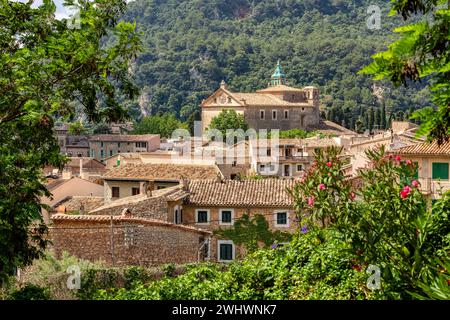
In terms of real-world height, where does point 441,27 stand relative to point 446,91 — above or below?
above

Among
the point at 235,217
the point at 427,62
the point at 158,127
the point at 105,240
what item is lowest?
the point at 235,217

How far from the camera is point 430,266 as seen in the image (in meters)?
6.46

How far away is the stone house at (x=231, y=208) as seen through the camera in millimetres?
25219

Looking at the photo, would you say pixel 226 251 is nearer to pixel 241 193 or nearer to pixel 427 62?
pixel 241 193

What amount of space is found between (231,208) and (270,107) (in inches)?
2871

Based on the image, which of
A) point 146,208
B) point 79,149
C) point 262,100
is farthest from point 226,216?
point 262,100

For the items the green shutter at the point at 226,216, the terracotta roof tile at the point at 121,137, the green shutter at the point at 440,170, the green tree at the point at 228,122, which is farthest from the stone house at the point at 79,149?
the green shutter at the point at 440,170

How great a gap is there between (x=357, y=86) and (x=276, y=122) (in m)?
55.2

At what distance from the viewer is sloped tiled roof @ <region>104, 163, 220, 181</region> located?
109ft

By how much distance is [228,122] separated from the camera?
90000mm
